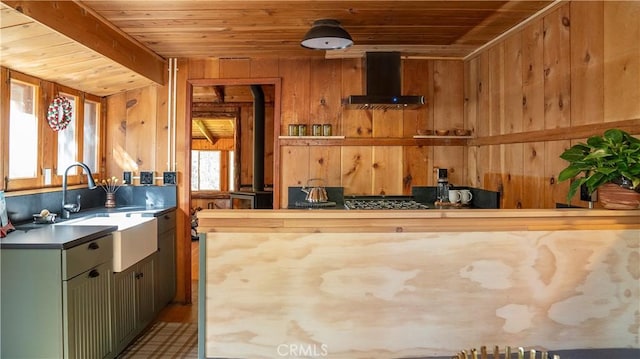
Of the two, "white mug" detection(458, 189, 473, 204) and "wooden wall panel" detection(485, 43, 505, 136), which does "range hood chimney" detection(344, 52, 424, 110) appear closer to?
"wooden wall panel" detection(485, 43, 505, 136)

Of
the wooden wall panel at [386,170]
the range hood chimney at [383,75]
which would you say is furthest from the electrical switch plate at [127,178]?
the wooden wall panel at [386,170]

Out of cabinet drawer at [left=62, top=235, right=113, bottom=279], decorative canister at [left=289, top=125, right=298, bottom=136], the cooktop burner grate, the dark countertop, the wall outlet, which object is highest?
decorative canister at [left=289, top=125, right=298, bottom=136]

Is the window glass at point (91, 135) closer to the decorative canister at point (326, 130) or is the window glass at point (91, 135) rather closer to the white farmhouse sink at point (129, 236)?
the white farmhouse sink at point (129, 236)

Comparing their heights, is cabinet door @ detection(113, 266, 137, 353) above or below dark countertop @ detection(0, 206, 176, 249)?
below

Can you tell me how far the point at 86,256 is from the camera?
227 cm

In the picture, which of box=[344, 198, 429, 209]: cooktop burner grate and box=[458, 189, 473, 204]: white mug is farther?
box=[458, 189, 473, 204]: white mug

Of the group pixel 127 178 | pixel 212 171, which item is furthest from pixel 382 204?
pixel 212 171

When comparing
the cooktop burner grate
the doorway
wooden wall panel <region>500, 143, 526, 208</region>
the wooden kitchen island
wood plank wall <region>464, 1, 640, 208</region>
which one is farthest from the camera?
the doorway

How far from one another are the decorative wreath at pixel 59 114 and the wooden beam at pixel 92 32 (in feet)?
1.74

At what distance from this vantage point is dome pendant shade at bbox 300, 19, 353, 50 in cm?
258

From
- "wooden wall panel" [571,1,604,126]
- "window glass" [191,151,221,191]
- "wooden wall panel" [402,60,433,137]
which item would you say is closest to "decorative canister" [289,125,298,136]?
"wooden wall panel" [402,60,433,137]

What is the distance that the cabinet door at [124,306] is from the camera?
2639mm

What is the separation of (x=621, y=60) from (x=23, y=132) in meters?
3.50

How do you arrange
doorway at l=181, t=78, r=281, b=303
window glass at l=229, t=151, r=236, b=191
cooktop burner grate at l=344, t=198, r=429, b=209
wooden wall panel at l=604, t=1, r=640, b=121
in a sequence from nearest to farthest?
1. wooden wall panel at l=604, t=1, r=640, b=121
2. cooktop burner grate at l=344, t=198, r=429, b=209
3. doorway at l=181, t=78, r=281, b=303
4. window glass at l=229, t=151, r=236, b=191
